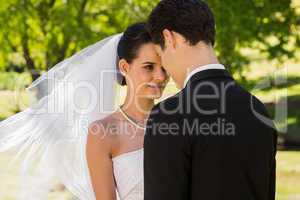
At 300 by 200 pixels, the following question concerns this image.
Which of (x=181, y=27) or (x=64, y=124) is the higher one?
(x=181, y=27)

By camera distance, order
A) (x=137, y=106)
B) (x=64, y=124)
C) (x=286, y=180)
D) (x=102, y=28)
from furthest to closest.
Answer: (x=286, y=180), (x=102, y=28), (x=64, y=124), (x=137, y=106)

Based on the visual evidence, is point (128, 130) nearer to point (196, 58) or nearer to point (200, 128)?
point (196, 58)

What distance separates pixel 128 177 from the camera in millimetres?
3670

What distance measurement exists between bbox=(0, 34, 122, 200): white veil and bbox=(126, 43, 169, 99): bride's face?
15.6 inches

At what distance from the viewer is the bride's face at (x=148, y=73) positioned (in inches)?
140

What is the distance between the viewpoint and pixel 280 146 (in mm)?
17547

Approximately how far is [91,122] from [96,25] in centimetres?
774

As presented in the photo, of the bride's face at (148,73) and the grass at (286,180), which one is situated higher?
the bride's face at (148,73)

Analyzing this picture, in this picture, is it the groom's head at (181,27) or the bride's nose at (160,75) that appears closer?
the groom's head at (181,27)

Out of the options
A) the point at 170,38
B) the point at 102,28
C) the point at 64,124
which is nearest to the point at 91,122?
the point at 64,124

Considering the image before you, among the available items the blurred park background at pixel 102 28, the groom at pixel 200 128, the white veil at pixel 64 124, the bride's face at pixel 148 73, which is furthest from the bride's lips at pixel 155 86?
the blurred park background at pixel 102 28

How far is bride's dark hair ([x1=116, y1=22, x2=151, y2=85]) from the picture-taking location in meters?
3.59

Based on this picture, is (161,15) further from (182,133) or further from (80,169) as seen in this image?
(80,169)

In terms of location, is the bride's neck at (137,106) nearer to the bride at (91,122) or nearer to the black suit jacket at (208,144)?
the bride at (91,122)
